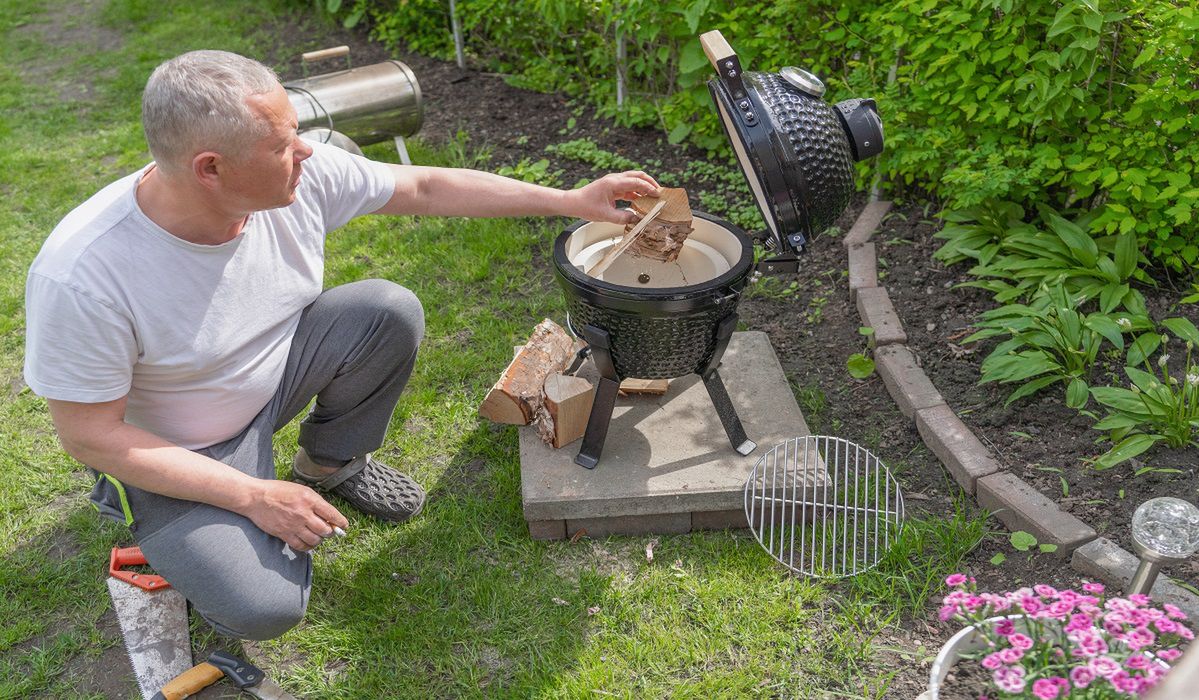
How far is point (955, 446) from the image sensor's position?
276cm

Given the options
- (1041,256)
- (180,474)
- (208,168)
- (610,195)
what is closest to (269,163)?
(208,168)

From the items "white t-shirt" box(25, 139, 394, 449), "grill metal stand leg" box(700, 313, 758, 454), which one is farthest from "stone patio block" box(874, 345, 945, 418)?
"white t-shirt" box(25, 139, 394, 449)

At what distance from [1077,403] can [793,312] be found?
1.08 meters

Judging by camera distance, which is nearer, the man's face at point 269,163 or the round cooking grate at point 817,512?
the man's face at point 269,163

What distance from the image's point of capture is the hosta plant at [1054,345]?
2795mm

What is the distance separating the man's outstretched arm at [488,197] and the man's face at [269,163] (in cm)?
51

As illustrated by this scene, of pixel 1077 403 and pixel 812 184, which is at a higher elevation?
pixel 812 184

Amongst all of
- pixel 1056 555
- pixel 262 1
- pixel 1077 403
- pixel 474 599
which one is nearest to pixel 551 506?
pixel 474 599

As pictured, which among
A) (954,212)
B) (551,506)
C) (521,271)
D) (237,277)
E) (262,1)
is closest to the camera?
(237,277)

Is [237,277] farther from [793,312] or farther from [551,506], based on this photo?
[793,312]

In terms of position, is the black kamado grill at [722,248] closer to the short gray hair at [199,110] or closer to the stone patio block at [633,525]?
the stone patio block at [633,525]

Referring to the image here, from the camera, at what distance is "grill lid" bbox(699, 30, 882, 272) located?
2.08 metres

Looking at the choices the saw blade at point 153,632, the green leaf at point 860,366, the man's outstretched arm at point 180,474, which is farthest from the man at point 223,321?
the green leaf at point 860,366

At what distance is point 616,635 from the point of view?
2402 millimetres
